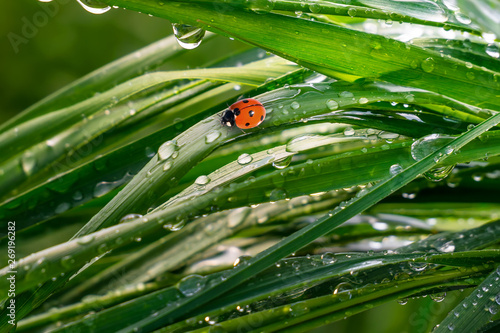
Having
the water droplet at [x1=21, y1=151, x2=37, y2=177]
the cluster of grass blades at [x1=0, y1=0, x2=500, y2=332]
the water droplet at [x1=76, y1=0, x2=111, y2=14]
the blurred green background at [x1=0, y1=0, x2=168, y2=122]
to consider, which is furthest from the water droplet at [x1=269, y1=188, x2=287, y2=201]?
the blurred green background at [x1=0, y1=0, x2=168, y2=122]

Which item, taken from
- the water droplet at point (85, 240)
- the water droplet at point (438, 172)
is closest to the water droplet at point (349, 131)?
the water droplet at point (438, 172)

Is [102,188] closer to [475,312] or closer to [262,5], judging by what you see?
[262,5]

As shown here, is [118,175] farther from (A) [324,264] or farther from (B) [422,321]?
(B) [422,321]

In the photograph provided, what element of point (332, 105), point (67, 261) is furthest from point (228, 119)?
point (67, 261)

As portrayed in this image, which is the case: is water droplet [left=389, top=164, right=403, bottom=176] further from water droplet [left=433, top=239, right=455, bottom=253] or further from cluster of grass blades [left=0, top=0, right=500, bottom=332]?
water droplet [left=433, top=239, right=455, bottom=253]

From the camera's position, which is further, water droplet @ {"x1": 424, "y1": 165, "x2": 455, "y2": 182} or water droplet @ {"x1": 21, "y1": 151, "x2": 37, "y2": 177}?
water droplet @ {"x1": 21, "y1": 151, "x2": 37, "y2": 177}
